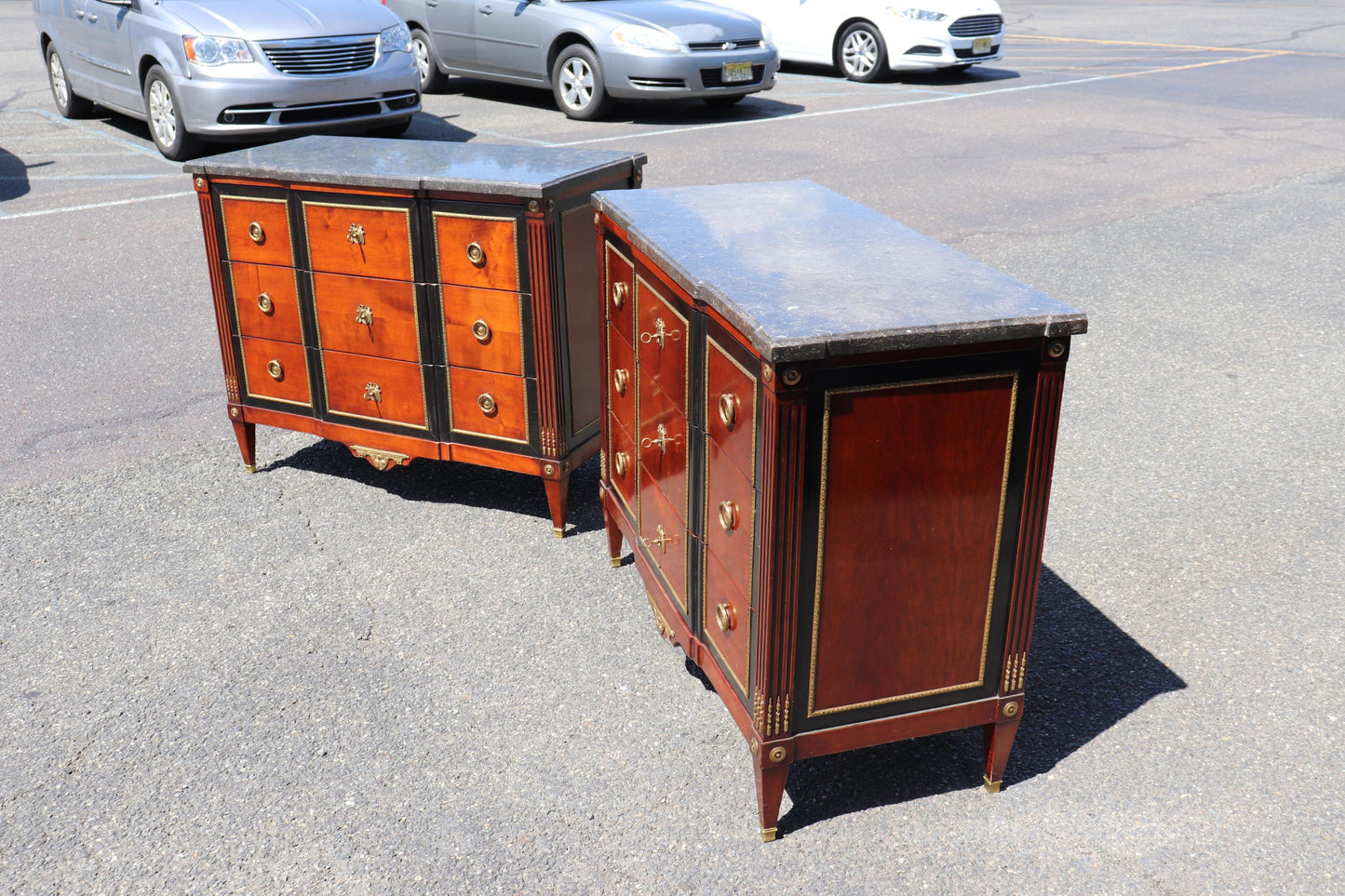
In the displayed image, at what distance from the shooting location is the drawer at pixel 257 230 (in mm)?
4297

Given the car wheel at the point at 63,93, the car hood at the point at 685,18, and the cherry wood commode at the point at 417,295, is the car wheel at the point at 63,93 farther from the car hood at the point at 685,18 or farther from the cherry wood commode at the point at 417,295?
the cherry wood commode at the point at 417,295

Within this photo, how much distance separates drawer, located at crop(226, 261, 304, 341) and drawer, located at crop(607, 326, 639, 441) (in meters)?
1.38

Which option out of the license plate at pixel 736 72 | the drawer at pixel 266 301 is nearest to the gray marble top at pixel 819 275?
the drawer at pixel 266 301

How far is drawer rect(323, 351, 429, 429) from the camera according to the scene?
4.36 m

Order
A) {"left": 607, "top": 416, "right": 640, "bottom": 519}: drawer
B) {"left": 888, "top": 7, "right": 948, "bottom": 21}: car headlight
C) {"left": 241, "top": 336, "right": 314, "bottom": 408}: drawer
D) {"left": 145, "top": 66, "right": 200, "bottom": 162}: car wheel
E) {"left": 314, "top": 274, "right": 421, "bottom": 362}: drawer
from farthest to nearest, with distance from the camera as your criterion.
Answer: {"left": 888, "top": 7, "right": 948, "bottom": 21}: car headlight → {"left": 145, "top": 66, "right": 200, "bottom": 162}: car wheel → {"left": 241, "top": 336, "right": 314, "bottom": 408}: drawer → {"left": 314, "top": 274, "right": 421, "bottom": 362}: drawer → {"left": 607, "top": 416, "right": 640, "bottom": 519}: drawer

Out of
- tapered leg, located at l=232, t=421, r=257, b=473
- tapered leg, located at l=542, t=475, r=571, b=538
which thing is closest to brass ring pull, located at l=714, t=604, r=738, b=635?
tapered leg, located at l=542, t=475, r=571, b=538

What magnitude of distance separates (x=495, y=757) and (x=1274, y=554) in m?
2.84

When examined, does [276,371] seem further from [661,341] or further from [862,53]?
[862,53]

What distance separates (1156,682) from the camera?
345 cm

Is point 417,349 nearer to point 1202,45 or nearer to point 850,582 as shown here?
point 850,582

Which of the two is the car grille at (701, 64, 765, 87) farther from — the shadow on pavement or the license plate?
the shadow on pavement

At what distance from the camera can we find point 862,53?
1430 centimetres

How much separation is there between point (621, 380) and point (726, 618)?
103cm

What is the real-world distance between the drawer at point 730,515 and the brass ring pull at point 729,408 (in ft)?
0.35
